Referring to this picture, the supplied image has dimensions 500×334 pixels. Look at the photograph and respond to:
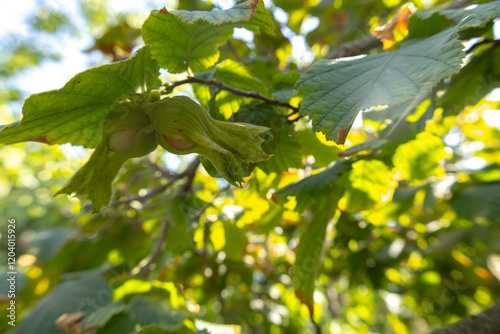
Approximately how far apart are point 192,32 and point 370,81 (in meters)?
0.33

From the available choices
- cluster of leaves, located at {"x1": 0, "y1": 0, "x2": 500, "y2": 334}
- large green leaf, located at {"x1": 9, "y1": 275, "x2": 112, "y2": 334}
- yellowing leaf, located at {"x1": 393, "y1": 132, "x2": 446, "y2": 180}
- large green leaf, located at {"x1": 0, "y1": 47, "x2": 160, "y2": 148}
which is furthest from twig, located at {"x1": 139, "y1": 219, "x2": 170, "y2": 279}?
yellowing leaf, located at {"x1": 393, "y1": 132, "x2": 446, "y2": 180}

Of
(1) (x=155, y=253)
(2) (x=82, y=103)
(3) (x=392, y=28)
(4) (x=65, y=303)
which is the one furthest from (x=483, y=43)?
(4) (x=65, y=303)

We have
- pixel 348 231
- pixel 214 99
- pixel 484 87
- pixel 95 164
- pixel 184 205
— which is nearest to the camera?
pixel 95 164

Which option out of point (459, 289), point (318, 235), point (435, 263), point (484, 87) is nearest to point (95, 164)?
point (318, 235)

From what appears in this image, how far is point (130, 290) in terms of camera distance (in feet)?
3.19

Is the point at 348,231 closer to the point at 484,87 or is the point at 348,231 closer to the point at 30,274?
the point at 484,87

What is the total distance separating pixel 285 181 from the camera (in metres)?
1.10

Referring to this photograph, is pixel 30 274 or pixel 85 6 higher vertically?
pixel 85 6

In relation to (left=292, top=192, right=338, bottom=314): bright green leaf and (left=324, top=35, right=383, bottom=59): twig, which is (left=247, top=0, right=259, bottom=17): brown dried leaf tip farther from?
(left=324, top=35, right=383, bottom=59): twig

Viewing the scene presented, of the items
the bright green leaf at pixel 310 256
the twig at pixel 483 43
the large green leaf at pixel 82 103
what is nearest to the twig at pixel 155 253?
the bright green leaf at pixel 310 256

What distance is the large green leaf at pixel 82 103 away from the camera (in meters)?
0.47

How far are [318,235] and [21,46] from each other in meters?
4.43

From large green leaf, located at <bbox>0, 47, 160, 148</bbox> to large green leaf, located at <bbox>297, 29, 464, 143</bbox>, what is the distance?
0.27 m

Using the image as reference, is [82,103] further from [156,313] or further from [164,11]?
[156,313]
